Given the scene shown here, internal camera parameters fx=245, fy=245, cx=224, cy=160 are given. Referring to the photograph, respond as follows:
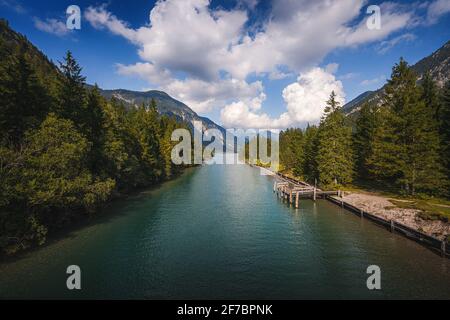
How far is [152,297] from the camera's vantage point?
591 inches

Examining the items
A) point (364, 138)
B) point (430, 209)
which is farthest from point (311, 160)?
point (430, 209)

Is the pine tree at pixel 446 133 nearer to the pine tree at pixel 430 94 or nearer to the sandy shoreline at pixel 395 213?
the pine tree at pixel 430 94

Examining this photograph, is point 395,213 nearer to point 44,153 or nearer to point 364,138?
point 364,138

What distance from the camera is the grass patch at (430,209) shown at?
24634mm

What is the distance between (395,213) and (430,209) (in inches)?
130

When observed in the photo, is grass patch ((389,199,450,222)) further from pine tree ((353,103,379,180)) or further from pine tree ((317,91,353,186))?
pine tree ((353,103,379,180))

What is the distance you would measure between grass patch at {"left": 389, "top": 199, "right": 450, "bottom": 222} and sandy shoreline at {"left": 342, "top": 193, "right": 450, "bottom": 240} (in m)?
0.43

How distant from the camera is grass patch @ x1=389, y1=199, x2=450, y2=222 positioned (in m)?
24.6

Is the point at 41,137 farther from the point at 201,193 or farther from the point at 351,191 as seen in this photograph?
the point at 351,191

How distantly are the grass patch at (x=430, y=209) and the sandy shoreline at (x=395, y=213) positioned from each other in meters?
0.43

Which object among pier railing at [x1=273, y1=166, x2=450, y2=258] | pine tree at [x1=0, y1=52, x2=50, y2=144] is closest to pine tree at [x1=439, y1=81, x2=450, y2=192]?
pier railing at [x1=273, y1=166, x2=450, y2=258]
